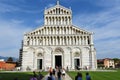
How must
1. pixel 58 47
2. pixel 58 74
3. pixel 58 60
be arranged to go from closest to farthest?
pixel 58 74 < pixel 58 47 < pixel 58 60

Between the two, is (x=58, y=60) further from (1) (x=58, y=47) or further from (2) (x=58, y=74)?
(2) (x=58, y=74)

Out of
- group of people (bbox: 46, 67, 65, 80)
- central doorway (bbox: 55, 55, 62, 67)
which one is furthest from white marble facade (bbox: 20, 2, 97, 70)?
group of people (bbox: 46, 67, 65, 80)

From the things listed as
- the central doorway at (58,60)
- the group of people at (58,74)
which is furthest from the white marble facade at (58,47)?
the group of people at (58,74)

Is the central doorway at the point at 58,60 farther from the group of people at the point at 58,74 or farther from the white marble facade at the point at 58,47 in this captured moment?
the group of people at the point at 58,74

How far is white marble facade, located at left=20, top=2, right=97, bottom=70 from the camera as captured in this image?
171ft

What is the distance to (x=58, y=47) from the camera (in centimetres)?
5256

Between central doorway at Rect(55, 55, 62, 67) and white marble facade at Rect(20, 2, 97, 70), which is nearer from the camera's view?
white marble facade at Rect(20, 2, 97, 70)

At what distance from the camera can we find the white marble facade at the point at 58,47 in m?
52.0

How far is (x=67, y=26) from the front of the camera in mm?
53406

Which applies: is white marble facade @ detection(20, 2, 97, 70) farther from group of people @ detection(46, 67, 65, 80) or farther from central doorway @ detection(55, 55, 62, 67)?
group of people @ detection(46, 67, 65, 80)

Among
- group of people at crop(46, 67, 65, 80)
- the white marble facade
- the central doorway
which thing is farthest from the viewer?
the central doorway

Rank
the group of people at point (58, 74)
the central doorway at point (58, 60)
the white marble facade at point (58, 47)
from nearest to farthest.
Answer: the group of people at point (58, 74), the white marble facade at point (58, 47), the central doorway at point (58, 60)

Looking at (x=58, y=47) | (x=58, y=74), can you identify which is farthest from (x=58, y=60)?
(x=58, y=74)

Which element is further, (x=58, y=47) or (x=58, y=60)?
(x=58, y=60)
